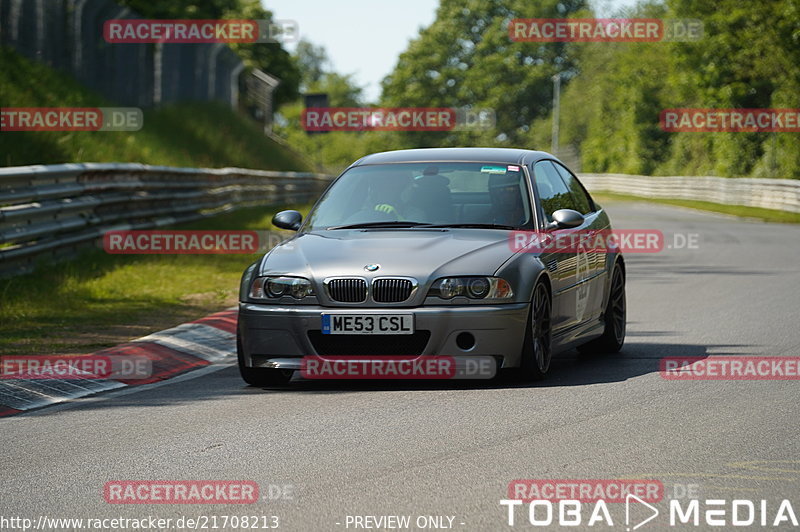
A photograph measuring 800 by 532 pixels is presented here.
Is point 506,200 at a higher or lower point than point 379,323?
higher

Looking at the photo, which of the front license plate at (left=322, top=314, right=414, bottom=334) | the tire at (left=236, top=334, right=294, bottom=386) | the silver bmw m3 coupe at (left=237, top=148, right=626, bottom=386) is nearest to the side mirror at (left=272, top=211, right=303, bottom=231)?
the silver bmw m3 coupe at (left=237, top=148, right=626, bottom=386)

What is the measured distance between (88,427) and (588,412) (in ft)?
8.77

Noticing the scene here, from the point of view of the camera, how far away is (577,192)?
35.4 feet

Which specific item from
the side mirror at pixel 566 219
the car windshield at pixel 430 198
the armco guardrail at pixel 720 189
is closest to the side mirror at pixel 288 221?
the car windshield at pixel 430 198

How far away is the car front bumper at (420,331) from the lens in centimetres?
825

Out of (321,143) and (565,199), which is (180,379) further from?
(321,143)

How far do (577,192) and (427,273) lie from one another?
284 centimetres

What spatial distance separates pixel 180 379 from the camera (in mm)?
9391

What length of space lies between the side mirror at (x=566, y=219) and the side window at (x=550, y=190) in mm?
174

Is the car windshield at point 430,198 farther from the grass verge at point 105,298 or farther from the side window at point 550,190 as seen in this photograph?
the grass verge at point 105,298

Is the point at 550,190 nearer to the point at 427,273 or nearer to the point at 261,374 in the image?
the point at 427,273

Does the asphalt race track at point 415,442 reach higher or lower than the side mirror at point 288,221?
lower

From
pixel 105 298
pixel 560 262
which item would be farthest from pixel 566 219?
pixel 105 298

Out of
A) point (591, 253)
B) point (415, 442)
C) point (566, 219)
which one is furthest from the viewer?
point (591, 253)
